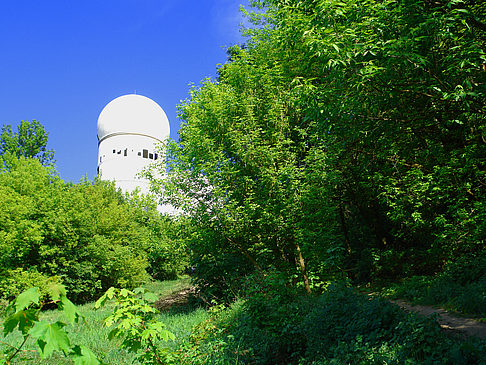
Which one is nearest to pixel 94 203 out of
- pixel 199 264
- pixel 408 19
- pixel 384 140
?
pixel 199 264

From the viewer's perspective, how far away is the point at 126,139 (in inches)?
1415

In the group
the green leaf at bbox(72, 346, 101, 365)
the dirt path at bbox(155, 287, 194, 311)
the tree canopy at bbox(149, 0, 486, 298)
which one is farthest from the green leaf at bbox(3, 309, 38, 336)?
the dirt path at bbox(155, 287, 194, 311)

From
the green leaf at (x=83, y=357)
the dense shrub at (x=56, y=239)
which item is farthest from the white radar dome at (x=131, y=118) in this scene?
the green leaf at (x=83, y=357)

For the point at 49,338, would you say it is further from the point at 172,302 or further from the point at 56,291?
the point at 172,302

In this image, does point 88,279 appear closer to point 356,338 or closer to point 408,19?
point 356,338

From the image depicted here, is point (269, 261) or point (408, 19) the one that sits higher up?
point (408, 19)

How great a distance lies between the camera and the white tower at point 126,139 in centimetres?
3538

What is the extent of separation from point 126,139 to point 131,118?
2.34 meters

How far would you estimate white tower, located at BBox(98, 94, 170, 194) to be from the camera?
116ft

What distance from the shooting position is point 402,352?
4.01 meters

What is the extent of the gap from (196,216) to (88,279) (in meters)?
11.9

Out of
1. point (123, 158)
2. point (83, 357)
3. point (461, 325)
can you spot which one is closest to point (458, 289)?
point (461, 325)

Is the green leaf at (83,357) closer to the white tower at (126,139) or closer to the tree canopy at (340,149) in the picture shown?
the tree canopy at (340,149)

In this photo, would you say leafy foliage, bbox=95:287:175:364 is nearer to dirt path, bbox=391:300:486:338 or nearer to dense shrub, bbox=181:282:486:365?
dense shrub, bbox=181:282:486:365
